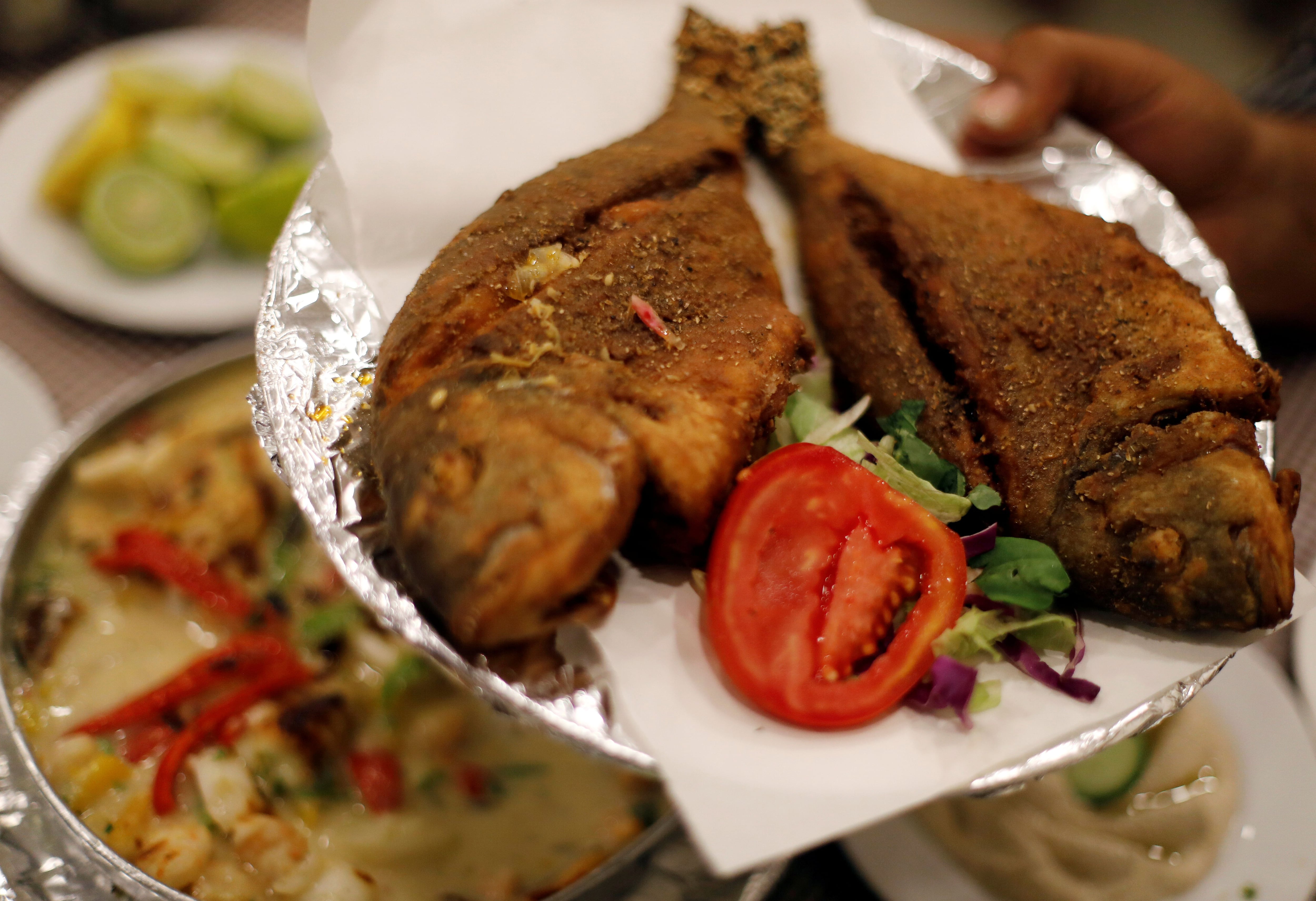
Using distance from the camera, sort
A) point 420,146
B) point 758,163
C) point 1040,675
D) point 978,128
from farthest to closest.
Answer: point 978,128 < point 758,163 < point 420,146 < point 1040,675

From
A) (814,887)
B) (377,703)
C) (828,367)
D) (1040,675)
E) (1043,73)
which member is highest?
(1043,73)

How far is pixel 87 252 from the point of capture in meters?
2.90

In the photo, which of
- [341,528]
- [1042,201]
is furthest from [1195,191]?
[341,528]

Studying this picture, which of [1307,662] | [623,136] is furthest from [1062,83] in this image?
[1307,662]

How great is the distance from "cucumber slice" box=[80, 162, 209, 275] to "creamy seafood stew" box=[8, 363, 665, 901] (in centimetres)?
64

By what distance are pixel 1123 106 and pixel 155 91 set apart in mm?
3225

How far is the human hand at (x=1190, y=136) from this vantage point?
2.45 meters

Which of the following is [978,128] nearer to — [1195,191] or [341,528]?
[1195,191]

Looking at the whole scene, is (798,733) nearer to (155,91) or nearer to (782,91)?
(782,91)

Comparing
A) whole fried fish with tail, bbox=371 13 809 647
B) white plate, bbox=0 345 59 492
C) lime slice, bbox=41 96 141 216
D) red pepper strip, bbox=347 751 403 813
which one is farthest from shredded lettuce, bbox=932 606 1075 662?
lime slice, bbox=41 96 141 216

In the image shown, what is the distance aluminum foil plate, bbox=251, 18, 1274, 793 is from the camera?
4.57ft

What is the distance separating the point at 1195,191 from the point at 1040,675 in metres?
2.51

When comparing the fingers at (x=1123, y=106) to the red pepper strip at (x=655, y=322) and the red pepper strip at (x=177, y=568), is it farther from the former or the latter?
the red pepper strip at (x=177, y=568)

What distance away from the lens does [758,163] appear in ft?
7.18
